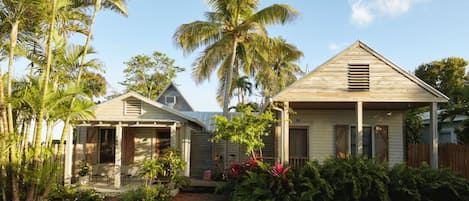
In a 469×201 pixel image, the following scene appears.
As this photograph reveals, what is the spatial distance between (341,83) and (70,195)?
884 centimetres

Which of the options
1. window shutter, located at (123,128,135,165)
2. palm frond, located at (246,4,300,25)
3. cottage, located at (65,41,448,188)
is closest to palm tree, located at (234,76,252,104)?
palm frond, located at (246,4,300,25)

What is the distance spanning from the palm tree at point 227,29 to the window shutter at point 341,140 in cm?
557

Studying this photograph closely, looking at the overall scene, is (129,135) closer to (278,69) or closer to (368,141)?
(368,141)

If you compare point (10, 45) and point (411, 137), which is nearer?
point (10, 45)

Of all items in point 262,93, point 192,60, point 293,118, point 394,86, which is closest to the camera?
point 394,86

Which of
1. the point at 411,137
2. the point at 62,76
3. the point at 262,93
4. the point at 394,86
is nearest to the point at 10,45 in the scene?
the point at 62,76

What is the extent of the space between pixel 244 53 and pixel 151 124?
7663 mm

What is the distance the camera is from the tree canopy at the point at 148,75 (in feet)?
125

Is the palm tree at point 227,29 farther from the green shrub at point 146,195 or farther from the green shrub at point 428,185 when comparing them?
the green shrub at point 428,185

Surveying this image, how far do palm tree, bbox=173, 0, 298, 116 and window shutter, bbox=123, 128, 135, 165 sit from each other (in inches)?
179

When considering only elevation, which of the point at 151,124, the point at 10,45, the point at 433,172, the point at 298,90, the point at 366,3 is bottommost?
Answer: the point at 433,172

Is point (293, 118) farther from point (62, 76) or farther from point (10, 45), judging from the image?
point (10, 45)

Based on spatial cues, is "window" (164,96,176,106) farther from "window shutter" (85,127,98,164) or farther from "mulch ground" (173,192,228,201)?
"mulch ground" (173,192,228,201)

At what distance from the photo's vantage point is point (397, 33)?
14109mm
